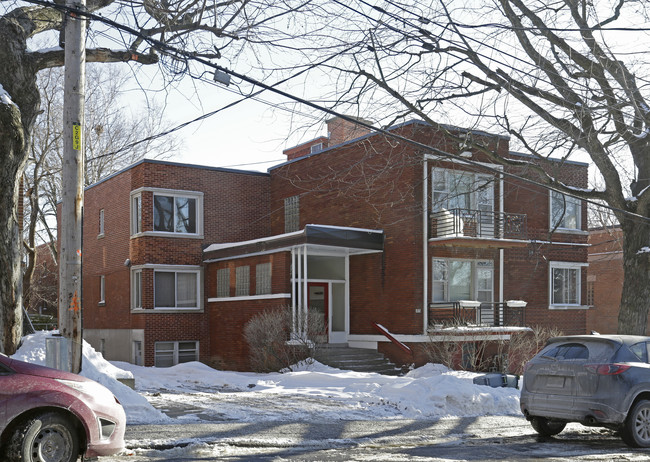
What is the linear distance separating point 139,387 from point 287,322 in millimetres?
5570

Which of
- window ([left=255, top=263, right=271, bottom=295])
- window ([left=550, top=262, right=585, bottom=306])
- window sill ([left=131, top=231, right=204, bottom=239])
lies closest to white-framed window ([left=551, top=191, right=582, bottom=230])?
window ([left=550, top=262, right=585, bottom=306])

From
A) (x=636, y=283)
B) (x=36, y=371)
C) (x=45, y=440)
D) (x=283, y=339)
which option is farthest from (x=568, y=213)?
(x=45, y=440)

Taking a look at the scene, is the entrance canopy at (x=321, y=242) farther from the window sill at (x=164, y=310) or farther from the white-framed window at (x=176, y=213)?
the window sill at (x=164, y=310)

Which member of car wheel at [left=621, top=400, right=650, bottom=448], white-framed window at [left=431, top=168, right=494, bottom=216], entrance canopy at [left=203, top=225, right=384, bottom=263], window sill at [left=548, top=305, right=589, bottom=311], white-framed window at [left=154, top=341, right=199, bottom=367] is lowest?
white-framed window at [left=154, top=341, right=199, bottom=367]

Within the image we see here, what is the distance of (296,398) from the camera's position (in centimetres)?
1505

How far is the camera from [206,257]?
2758cm

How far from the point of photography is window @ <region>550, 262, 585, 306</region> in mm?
27391

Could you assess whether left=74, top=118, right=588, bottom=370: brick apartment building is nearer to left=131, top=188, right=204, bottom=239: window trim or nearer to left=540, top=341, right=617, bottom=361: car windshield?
left=131, top=188, right=204, bottom=239: window trim

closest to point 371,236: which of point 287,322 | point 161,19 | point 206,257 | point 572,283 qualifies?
point 287,322

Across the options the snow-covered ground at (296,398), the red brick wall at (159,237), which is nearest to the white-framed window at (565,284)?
the red brick wall at (159,237)

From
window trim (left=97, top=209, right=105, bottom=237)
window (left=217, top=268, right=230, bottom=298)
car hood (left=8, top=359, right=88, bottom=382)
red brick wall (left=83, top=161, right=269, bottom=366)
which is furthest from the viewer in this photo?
window trim (left=97, top=209, right=105, bottom=237)

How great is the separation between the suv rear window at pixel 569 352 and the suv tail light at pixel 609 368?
325mm

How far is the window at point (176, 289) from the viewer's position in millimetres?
27266

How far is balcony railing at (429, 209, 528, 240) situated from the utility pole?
14.4m
